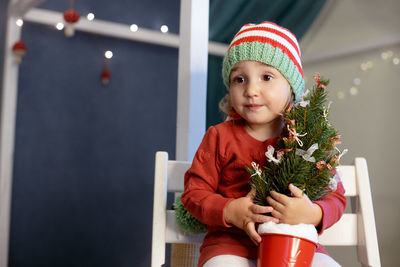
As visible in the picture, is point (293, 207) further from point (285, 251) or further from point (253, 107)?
point (253, 107)

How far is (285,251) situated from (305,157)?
0.55 ft

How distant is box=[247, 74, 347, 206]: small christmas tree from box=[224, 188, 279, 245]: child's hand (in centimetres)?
2

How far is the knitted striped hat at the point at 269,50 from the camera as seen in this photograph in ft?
3.10

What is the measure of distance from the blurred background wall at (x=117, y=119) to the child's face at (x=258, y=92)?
1.04 meters

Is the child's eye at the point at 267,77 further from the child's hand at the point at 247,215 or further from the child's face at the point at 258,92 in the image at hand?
the child's hand at the point at 247,215

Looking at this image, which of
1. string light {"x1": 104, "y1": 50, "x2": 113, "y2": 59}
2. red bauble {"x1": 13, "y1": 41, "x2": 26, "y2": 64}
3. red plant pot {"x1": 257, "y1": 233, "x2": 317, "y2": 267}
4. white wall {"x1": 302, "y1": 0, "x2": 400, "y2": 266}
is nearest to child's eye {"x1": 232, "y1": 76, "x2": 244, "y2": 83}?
red plant pot {"x1": 257, "y1": 233, "x2": 317, "y2": 267}

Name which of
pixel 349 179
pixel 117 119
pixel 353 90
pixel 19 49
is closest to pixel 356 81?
pixel 353 90

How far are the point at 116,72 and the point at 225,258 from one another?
1.76 metres

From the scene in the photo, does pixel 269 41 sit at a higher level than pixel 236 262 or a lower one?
higher

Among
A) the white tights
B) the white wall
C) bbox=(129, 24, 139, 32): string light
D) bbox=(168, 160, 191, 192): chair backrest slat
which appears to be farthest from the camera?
bbox=(129, 24, 139, 32): string light

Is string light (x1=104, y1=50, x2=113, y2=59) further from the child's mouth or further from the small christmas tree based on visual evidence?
the small christmas tree

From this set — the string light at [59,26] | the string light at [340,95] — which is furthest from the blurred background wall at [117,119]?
the string light at [59,26]

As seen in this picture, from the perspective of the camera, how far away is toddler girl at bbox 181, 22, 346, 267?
2.93 feet

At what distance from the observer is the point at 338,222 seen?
1.04 m
